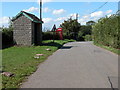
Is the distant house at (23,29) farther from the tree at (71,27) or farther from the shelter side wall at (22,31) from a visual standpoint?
the tree at (71,27)

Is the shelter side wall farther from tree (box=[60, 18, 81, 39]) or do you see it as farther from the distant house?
tree (box=[60, 18, 81, 39])

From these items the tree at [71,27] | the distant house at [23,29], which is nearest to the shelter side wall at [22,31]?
the distant house at [23,29]

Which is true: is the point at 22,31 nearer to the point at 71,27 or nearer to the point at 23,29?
the point at 23,29

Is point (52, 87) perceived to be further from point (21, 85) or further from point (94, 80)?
point (94, 80)

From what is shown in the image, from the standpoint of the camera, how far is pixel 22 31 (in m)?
21.2

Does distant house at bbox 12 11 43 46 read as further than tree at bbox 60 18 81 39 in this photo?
No

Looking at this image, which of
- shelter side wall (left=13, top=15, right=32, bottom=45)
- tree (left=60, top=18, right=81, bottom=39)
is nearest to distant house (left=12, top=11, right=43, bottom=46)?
shelter side wall (left=13, top=15, right=32, bottom=45)

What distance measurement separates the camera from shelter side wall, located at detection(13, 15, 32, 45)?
2105cm

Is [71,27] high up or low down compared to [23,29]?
up

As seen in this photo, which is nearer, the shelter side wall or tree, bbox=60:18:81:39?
the shelter side wall

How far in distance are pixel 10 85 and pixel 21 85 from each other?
13.0 inches

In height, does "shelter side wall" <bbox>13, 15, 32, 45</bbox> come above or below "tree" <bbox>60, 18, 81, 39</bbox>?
below

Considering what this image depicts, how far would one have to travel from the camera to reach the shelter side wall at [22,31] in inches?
829

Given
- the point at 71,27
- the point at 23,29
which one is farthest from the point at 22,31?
the point at 71,27
